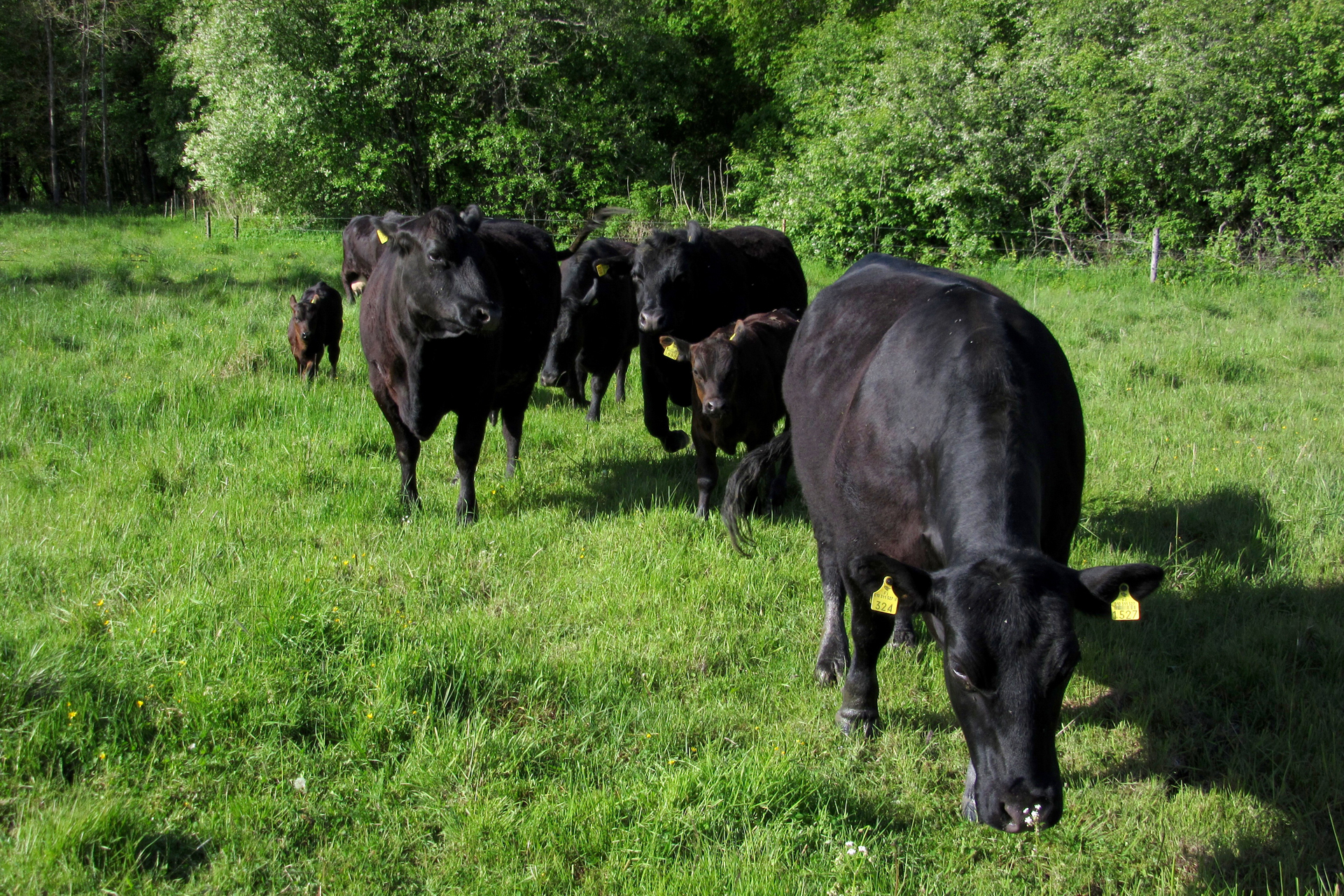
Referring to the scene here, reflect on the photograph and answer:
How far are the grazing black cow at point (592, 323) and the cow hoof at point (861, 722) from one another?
533 cm

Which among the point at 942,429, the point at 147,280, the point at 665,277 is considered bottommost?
the point at 942,429

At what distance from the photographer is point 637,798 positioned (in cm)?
304

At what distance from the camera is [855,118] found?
922 inches

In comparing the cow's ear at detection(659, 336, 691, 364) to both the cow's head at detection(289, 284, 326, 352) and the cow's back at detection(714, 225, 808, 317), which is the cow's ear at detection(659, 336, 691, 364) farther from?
the cow's head at detection(289, 284, 326, 352)

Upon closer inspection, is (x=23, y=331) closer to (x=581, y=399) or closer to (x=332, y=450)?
(x=332, y=450)

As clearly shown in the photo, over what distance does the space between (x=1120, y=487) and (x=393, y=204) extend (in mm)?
24432

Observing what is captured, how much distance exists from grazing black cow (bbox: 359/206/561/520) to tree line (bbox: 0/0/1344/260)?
16135 mm

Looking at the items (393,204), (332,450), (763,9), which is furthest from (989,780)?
(763,9)

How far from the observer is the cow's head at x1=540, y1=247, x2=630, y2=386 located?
870cm

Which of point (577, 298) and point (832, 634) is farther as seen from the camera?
point (577, 298)

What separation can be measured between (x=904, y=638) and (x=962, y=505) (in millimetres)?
1834

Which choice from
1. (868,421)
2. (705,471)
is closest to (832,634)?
(868,421)

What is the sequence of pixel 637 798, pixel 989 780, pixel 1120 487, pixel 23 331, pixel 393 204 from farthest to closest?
pixel 393 204
pixel 23 331
pixel 1120 487
pixel 637 798
pixel 989 780

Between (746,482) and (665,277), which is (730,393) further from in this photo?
(665,277)
